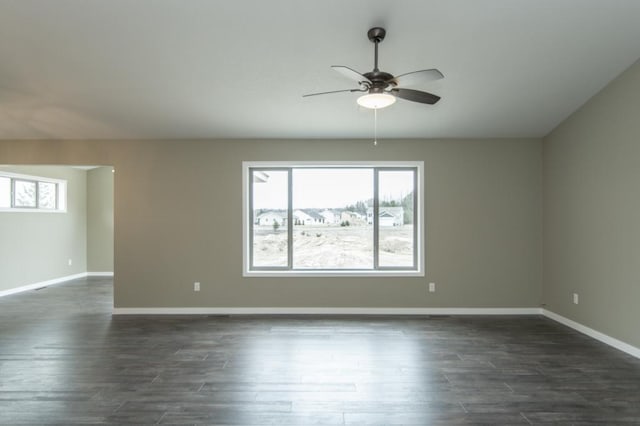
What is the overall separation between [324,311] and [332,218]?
1388 mm

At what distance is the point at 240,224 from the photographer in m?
5.14

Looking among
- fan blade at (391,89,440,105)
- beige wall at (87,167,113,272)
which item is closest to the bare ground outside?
fan blade at (391,89,440,105)

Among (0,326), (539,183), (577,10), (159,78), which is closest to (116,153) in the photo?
(159,78)

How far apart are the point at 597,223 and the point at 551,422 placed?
270 cm

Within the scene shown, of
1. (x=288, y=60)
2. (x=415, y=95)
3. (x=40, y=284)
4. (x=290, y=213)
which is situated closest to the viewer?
(x=415, y=95)

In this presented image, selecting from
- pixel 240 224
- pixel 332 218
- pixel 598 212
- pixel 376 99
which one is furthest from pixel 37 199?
pixel 598 212

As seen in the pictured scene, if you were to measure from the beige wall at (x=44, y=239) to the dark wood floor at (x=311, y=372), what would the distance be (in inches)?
100

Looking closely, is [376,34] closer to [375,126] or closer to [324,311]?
[375,126]

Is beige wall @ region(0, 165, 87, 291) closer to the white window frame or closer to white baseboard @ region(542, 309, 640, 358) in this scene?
the white window frame

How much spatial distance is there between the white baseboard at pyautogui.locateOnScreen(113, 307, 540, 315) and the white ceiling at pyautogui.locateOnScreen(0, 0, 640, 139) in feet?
8.37

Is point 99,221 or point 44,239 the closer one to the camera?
point 44,239

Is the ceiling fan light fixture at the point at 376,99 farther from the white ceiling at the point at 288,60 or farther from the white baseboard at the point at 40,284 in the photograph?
the white baseboard at the point at 40,284

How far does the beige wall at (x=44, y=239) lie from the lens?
6.60m

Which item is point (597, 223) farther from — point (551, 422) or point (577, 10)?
point (551, 422)
